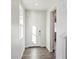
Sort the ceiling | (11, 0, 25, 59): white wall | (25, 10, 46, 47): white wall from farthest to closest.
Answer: (25, 10, 46, 47): white wall → the ceiling → (11, 0, 25, 59): white wall

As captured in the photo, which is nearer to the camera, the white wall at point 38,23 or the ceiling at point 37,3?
the ceiling at point 37,3

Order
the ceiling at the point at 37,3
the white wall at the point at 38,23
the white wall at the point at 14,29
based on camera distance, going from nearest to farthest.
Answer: the white wall at the point at 14,29 → the ceiling at the point at 37,3 → the white wall at the point at 38,23

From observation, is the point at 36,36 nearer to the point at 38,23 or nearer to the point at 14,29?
the point at 38,23

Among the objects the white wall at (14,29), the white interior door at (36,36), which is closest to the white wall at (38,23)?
the white interior door at (36,36)

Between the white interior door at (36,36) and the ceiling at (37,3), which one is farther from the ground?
the ceiling at (37,3)

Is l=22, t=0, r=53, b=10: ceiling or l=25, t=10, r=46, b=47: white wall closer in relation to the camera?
l=22, t=0, r=53, b=10: ceiling

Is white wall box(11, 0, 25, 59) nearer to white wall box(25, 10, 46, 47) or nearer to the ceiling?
the ceiling

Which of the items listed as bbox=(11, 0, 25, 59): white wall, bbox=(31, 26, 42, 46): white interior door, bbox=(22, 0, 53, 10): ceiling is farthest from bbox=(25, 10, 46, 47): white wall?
bbox=(11, 0, 25, 59): white wall

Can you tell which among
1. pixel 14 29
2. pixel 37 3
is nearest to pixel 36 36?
pixel 37 3

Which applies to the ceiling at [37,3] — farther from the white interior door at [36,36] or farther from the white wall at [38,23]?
the white interior door at [36,36]

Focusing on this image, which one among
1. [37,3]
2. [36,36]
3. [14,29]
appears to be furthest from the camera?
[36,36]
